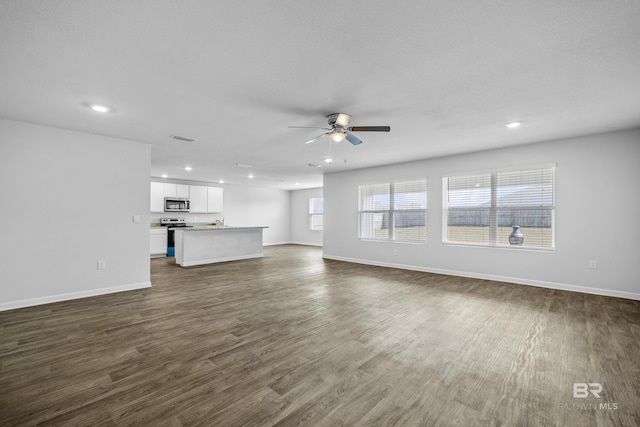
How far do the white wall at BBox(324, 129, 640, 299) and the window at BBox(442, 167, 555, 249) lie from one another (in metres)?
0.15

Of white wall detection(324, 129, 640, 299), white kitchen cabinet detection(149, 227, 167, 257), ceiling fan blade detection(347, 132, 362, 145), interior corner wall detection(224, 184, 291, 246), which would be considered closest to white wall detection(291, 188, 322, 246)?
interior corner wall detection(224, 184, 291, 246)

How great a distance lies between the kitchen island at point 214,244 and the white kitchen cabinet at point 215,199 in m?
2.43

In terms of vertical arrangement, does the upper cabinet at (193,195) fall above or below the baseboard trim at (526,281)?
above

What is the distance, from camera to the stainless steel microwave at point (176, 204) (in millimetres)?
8633

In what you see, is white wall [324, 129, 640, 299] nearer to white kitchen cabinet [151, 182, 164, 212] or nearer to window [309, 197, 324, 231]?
window [309, 197, 324, 231]

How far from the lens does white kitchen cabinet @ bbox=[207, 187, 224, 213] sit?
966 centimetres

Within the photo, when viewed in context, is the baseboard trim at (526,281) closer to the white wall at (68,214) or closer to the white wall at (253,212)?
the white wall at (68,214)

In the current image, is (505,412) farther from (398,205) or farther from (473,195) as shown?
(398,205)

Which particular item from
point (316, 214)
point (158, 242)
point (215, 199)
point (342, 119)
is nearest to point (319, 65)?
point (342, 119)

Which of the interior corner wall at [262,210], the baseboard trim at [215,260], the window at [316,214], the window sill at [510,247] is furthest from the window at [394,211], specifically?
the interior corner wall at [262,210]

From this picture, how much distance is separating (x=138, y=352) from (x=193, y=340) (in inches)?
17.6

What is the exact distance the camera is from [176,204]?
880 centimetres

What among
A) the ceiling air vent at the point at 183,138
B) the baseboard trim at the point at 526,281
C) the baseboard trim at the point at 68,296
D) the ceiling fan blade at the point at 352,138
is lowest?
the baseboard trim at the point at 68,296

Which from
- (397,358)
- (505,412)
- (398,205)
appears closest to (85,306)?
(397,358)
